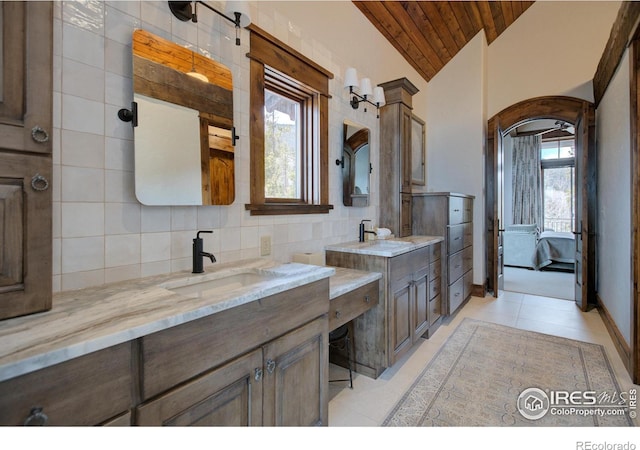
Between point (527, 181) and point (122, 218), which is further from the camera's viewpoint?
point (527, 181)

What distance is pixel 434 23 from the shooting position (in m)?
3.61

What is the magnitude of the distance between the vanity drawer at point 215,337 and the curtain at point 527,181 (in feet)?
26.8

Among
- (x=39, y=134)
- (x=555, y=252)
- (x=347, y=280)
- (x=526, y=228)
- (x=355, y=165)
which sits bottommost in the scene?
(x=555, y=252)

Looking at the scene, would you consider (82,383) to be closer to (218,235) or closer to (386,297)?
(218,235)

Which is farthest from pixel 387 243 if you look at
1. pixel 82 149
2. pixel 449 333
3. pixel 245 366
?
pixel 82 149

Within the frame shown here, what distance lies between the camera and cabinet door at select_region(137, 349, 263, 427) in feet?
3.02

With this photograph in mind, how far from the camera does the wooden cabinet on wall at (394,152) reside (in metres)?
3.17

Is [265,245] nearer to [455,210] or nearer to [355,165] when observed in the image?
[355,165]

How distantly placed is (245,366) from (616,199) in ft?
10.8

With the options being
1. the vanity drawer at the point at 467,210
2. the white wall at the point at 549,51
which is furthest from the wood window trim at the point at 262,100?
the white wall at the point at 549,51

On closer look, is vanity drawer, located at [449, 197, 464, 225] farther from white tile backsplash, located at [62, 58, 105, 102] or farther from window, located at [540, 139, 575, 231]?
window, located at [540, 139, 575, 231]

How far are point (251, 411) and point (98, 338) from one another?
655 millimetres

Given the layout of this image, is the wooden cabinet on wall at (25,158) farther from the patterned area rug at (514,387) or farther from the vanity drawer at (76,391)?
the patterned area rug at (514,387)

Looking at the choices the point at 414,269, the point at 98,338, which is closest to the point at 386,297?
the point at 414,269
